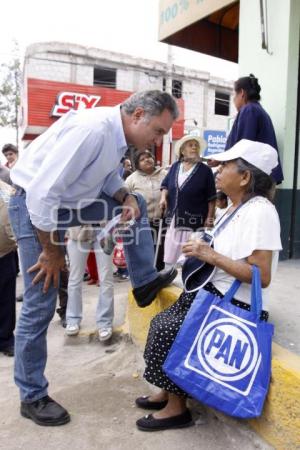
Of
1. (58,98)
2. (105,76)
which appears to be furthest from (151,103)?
(105,76)

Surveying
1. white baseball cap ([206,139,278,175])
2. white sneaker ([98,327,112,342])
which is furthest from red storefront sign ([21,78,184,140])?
white baseball cap ([206,139,278,175])

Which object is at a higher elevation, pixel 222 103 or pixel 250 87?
pixel 222 103

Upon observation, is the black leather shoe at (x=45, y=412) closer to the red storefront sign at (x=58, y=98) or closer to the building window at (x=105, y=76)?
the red storefront sign at (x=58, y=98)

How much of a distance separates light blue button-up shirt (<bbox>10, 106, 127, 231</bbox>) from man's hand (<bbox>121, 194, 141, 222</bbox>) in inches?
13.7

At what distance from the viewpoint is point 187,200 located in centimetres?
420

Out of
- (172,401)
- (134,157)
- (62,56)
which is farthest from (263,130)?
(62,56)

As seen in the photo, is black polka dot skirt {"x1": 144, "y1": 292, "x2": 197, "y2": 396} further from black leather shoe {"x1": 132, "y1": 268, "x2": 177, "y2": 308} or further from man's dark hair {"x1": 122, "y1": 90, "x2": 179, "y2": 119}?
man's dark hair {"x1": 122, "y1": 90, "x2": 179, "y2": 119}

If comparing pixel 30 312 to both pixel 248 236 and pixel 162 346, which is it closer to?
pixel 162 346

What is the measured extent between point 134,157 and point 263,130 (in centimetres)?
171

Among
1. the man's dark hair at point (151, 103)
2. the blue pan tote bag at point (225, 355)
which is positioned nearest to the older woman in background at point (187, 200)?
the man's dark hair at point (151, 103)

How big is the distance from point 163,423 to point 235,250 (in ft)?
3.29

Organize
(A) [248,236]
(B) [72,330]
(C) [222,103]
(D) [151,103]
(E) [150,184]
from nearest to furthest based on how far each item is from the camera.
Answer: (A) [248,236] < (D) [151,103] < (B) [72,330] < (E) [150,184] < (C) [222,103]

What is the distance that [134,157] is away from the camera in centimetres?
509

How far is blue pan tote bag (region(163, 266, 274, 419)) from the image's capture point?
1.92m
